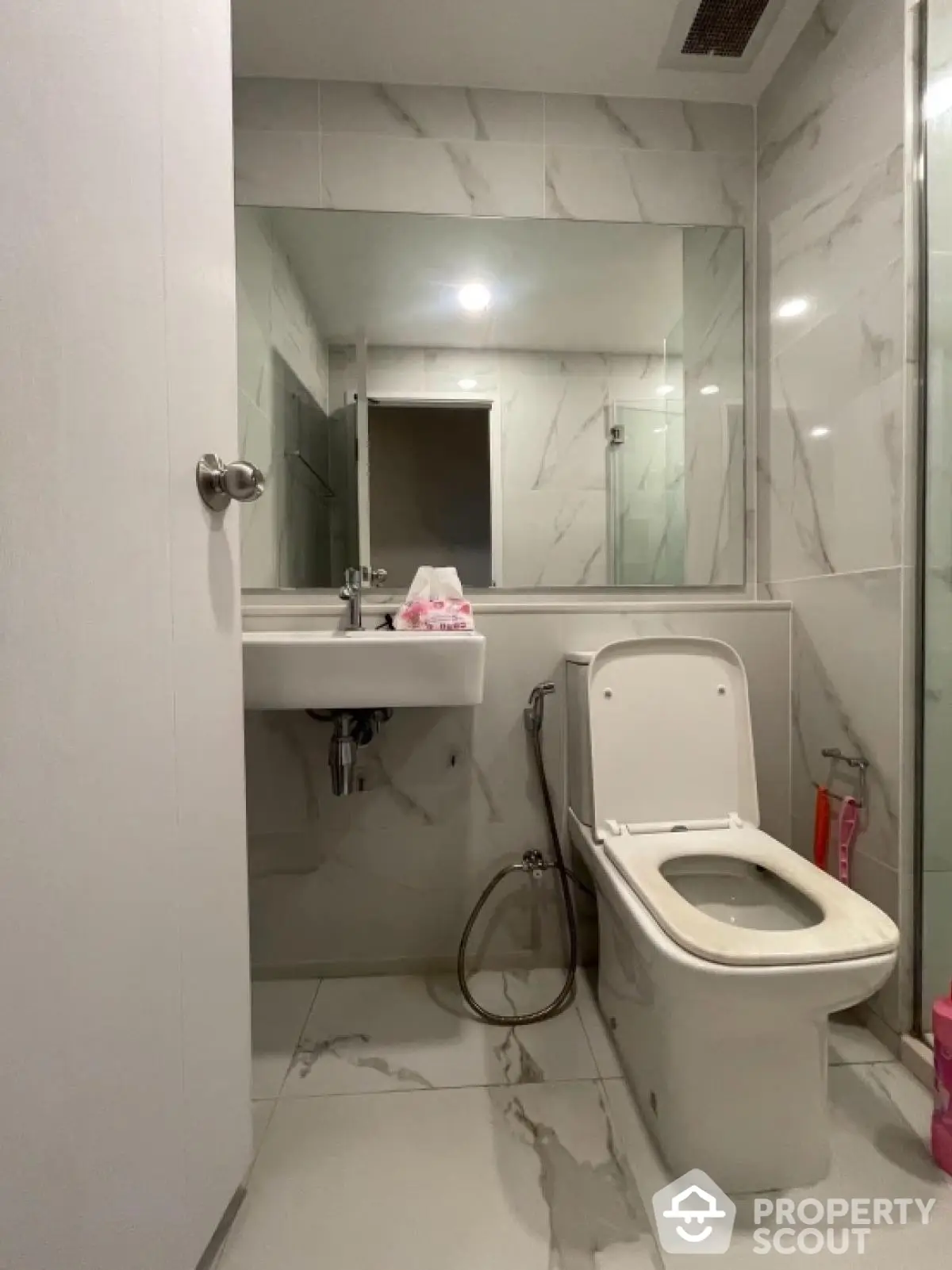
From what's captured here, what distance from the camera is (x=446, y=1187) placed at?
2.95ft

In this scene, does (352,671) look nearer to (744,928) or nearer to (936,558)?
(744,928)

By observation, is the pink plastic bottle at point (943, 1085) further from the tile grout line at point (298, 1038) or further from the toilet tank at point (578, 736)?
the tile grout line at point (298, 1038)

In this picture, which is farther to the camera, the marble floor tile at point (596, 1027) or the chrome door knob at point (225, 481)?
the marble floor tile at point (596, 1027)

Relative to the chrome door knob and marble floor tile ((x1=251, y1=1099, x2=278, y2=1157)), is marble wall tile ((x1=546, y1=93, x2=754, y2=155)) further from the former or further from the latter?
marble floor tile ((x1=251, y1=1099, x2=278, y2=1157))

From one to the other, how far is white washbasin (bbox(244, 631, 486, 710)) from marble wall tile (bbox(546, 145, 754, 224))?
1.22 m

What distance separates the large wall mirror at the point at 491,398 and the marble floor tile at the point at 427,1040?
0.95 metres

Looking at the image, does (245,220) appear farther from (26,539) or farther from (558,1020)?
(558,1020)

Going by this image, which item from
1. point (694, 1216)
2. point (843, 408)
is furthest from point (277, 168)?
point (694, 1216)

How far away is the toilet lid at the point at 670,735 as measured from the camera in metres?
1.28

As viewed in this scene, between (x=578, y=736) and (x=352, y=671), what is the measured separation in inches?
21.5

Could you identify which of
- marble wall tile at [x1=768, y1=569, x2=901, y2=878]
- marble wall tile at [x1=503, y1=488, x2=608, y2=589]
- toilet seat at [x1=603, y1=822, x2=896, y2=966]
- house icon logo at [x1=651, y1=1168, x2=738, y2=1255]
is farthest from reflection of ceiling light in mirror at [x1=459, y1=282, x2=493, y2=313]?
house icon logo at [x1=651, y1=1168, x2=738, y2=1255]

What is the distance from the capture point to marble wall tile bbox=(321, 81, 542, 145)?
1501 millimetres

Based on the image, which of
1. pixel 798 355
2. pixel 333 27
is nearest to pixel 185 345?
pixel 333 27

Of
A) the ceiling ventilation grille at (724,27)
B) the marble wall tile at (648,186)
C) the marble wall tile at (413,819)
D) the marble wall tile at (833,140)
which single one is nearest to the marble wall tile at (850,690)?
the marble wall tile at (413,819)
